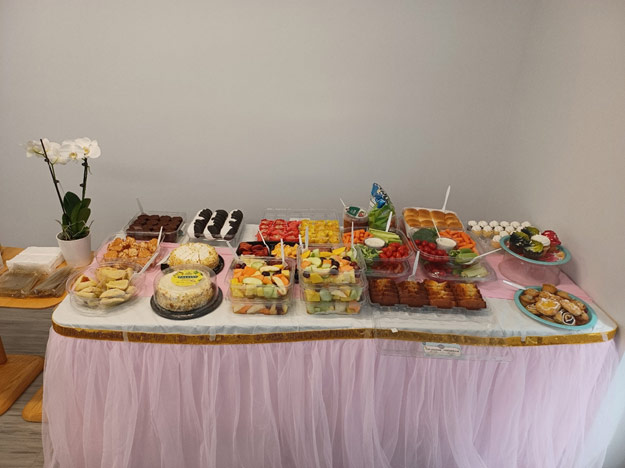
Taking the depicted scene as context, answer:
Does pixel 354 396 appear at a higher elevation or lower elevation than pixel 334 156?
lower

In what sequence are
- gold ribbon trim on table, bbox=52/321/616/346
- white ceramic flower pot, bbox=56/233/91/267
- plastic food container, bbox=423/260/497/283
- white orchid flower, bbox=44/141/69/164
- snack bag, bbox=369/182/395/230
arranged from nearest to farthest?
gold ribbon trim on table, bbox=52/321/616/346, plastic food container, bbox=423/260/497/283, white orchid flower, bbox=44/141/69/164, white ceramic flower pot, bbox=56/233/91/267, snack bag, bbox=369/182/395/230

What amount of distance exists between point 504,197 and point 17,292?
9.08ft

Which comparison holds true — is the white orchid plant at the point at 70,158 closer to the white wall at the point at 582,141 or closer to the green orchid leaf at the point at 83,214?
the green orchid leaf at the point at 83,214

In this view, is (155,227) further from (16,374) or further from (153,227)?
(16,374)

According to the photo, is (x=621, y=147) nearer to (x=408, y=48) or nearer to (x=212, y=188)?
(x=408, y=48)

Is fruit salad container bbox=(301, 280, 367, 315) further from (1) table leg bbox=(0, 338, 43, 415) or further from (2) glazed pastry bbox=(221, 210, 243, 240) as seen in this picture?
(1) table leg bbox=(0, 338, 43, 415)

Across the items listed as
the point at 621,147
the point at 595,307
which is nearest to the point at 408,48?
the point at 621,147

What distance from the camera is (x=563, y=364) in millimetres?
1760

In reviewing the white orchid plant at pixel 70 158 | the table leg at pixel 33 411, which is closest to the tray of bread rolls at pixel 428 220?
the white orchid plant at pixel 70 158

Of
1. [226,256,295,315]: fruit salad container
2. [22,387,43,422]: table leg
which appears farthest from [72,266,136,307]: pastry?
[22,387,43,422]: table leg

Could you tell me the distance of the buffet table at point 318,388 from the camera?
1.70m

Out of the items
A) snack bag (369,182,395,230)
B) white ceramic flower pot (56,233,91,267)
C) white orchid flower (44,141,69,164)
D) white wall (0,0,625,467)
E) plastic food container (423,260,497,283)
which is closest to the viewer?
plastic food container (423,260,497,283)

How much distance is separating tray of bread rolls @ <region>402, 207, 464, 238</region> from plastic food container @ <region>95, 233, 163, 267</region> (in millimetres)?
1306

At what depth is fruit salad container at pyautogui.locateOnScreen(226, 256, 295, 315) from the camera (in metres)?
1.70
